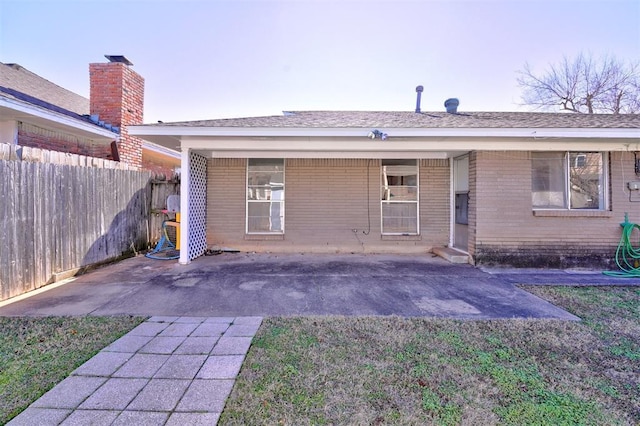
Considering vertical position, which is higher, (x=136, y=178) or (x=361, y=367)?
(x=136, y=178)

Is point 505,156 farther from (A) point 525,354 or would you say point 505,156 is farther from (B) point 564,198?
(A) point 525,354

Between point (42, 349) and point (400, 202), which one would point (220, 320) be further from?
point (400, 202)

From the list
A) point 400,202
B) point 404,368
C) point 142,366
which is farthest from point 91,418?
point 400,202

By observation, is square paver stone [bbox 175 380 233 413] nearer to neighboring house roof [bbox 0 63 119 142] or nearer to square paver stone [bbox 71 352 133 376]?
square paver stone [bbox 71 352 133 376]

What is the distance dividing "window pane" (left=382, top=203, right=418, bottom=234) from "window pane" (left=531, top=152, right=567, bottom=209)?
2731 millimetres

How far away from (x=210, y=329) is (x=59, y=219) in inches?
158

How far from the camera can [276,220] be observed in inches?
319

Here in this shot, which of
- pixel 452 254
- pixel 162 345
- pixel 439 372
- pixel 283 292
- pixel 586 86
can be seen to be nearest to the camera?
pixel 439 372

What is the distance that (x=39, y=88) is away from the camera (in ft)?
29.0

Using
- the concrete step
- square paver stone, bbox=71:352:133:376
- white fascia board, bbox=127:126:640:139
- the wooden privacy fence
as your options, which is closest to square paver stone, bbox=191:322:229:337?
square paver stone, bbox=71:352:133:376

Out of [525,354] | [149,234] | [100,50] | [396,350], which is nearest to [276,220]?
[149,234]

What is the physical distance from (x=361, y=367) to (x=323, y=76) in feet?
35.3

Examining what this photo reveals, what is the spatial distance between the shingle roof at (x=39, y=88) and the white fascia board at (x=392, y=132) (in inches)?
183

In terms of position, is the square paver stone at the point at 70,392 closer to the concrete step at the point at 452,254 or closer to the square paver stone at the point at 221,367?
the square paver stone at the point at 221,367
